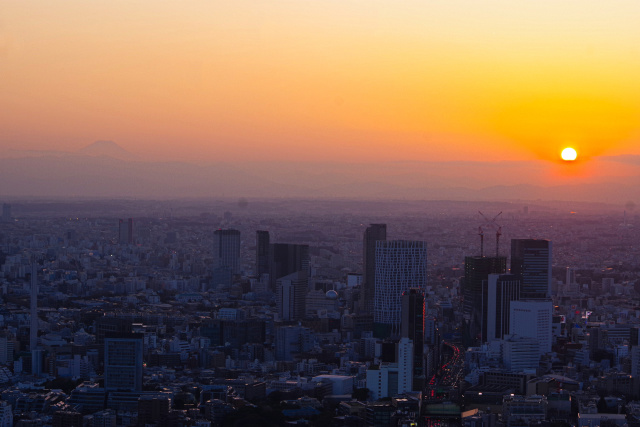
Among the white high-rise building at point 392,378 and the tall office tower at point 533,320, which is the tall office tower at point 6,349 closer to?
the white high-rise building at point 392,378

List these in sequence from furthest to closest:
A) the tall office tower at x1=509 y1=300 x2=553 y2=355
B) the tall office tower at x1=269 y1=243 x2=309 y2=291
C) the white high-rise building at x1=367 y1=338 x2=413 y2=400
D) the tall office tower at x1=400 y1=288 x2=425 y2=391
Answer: the tall office tower at x1=269 y1=243 x2=309 y2=291 → the tall office tower at x1=509 y1=300 x2=553 y2=355 → the tall office tower at x1=400 y1=288 x2=425 y2=391 → the white high-rise building at x1=367 y1=338 x2=413 y2=400

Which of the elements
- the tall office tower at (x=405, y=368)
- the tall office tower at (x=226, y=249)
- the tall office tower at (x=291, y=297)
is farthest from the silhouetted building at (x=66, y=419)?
the tall office tower at (x=226, y=249)

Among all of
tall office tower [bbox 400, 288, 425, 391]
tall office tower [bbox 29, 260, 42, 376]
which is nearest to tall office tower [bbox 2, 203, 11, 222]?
tall office tower [bbox 29, 260, 42, 376]

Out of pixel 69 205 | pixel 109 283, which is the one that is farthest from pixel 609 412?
pixel 69 205

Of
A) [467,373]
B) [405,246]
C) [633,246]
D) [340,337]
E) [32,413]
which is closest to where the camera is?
[32,413]

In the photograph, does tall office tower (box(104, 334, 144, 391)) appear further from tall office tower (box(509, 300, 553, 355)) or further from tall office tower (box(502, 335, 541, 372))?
tall office tower (box(509, 300, 553, 355))

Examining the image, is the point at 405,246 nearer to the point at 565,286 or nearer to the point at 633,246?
the point at 565,286
